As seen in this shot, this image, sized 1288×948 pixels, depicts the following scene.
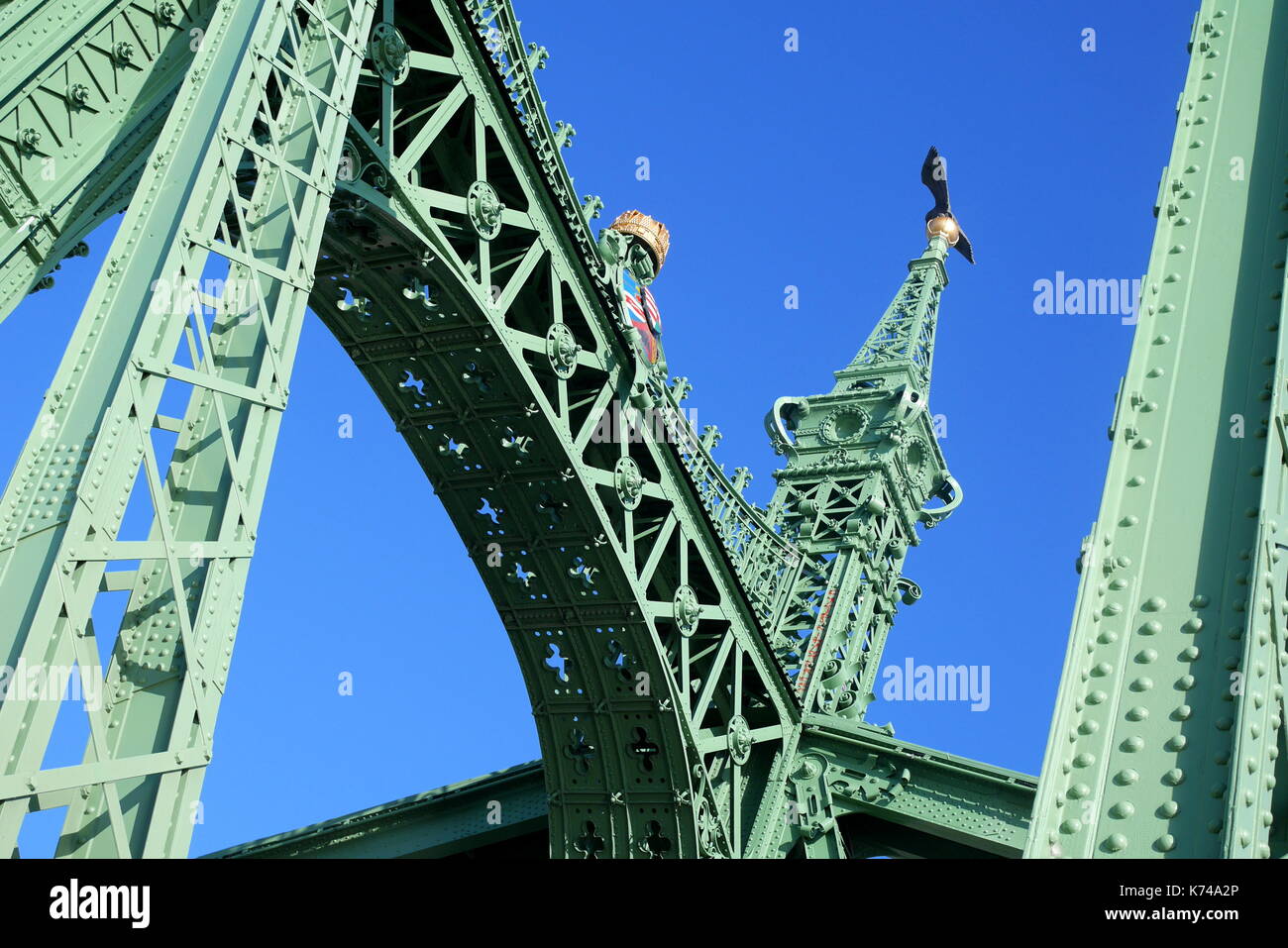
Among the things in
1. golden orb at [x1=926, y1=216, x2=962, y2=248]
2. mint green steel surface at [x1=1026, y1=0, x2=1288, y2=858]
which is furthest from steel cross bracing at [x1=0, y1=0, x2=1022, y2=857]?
mint green steel surface at [x1=1026, y1=0, x2=1288, y2=858]

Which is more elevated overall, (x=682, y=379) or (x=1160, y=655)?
(x=682, y=379)

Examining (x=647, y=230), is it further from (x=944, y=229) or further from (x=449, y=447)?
(x=944, y=229)

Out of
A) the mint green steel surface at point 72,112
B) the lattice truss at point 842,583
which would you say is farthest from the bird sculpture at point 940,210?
the mint green steel surface at point 72,112

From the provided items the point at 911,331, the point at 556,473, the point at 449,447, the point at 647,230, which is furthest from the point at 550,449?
the point at 911,331

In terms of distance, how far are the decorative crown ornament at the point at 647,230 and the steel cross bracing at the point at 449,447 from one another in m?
3.20

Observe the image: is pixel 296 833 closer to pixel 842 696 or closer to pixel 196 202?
pixel 842 696

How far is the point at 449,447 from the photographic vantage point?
63.1 ft

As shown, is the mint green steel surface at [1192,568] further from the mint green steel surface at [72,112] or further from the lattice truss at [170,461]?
the mint green steel surface at [72,112]

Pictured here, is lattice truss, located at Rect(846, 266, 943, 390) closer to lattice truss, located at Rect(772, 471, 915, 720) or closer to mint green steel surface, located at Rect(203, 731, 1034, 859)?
lattice truss, located at Rect(772, 471, 915, 720)

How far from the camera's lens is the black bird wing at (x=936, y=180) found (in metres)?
34.2

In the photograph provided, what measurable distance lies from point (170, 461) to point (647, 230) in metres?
15.2
